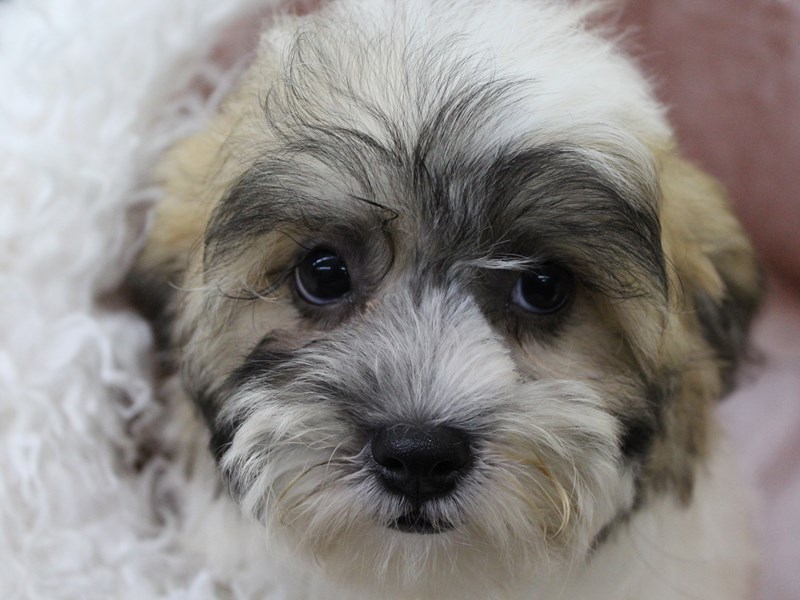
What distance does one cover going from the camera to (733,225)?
1.58 metres

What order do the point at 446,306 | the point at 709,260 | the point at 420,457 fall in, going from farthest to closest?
1. the point at 709,260
2. the point at 446,306
3. the point at 420,457

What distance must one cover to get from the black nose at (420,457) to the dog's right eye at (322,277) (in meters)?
0.29

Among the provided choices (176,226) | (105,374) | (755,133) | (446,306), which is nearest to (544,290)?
(446,306)

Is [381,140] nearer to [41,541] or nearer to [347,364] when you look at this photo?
[347,364]

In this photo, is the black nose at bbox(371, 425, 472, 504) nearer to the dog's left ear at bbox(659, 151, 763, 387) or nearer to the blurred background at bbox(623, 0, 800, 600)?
the dog's left ear at bbox(659, 151, 763, 387)

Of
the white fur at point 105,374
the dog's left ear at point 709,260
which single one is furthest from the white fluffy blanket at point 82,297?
the dog's left ear at point 709,260

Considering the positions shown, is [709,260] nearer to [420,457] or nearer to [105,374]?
[420,457]

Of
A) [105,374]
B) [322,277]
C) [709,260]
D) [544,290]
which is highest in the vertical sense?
[709,260]

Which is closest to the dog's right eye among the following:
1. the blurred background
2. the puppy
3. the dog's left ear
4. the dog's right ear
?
the puppy

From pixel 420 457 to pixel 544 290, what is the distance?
Result: 13.1 inches

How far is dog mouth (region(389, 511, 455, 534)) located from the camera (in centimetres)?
109

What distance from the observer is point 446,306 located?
1.21m

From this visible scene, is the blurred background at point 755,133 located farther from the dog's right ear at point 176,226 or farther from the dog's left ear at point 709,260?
the dog's right ear at point 176,226

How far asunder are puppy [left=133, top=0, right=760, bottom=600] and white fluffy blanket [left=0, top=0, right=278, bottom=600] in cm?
23
